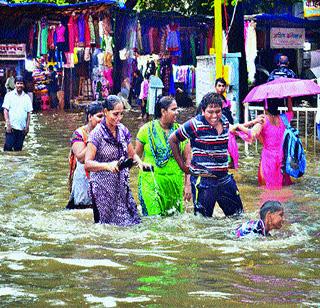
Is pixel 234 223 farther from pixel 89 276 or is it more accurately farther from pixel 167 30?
pixel 167 30

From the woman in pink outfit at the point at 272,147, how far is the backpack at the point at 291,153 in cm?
6

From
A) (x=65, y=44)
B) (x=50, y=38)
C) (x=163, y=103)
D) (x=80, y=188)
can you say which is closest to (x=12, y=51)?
(x=50, y=38)

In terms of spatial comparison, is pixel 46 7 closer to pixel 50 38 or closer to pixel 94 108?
pixel 50 38

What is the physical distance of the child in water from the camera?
804cm

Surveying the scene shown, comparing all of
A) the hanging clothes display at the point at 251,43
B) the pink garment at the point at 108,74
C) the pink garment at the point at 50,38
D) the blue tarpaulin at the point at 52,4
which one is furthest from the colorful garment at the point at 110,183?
the hanging clothes display at the point at 251,43

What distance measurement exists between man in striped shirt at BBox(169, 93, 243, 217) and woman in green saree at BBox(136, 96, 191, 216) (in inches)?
12.9

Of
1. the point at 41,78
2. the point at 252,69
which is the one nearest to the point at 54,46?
the point at 41,78

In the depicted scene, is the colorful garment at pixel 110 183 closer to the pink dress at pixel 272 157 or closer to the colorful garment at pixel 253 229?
the colorful garment at pixel 253 229

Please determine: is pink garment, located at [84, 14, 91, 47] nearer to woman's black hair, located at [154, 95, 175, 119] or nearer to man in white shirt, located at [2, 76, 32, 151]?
man in white shirt, located at [2, 76, 32, 151]

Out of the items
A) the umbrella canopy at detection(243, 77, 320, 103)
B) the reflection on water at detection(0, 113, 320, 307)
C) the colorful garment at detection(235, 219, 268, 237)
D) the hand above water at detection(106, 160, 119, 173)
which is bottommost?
the reflection on water at detection(0, 113, 320, 307)

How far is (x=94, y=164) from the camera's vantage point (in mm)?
8586

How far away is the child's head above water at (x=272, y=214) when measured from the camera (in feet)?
26.3

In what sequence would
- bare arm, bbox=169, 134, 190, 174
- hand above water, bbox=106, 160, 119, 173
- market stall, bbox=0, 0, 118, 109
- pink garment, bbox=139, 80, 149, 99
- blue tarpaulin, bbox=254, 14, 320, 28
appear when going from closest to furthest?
1. hand above water, bbox=106, 160, 119, 173
2. bare arm, bbox=169, 134, 190, 174
3. pink garment, bbox=139, 80, 149, 99
4. market stall, bbox=0, 0, 118, 109
5. blue tarpaulin, bbox=254, 14, 320, 28

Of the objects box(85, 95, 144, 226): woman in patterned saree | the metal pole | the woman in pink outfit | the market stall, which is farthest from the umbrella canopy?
the market stall
